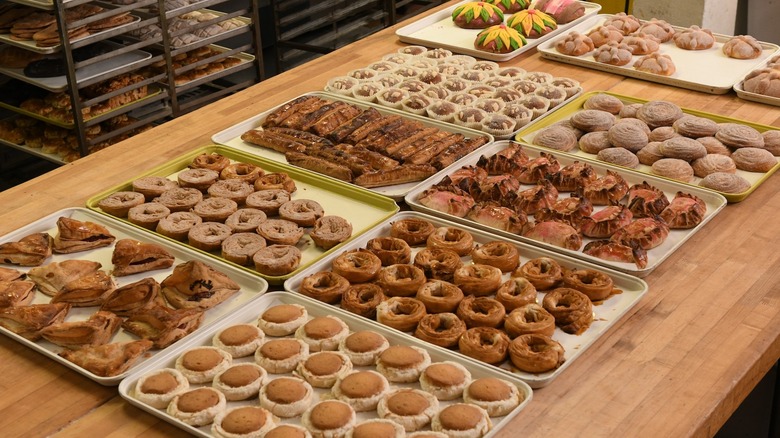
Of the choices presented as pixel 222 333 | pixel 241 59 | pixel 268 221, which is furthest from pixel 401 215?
pixel 241 59

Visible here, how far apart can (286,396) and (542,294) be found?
858mm

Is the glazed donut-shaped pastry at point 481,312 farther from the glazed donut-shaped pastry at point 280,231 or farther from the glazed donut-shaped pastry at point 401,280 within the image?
the glazed donut-shaped pastry at point 280,231

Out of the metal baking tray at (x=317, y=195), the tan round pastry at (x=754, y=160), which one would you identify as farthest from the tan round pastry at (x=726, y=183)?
the metal baking tray at (x=317, y=195)

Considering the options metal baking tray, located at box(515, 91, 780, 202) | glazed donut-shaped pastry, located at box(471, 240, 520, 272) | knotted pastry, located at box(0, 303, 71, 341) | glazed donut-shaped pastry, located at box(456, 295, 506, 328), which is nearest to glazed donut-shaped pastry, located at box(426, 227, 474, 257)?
glazed donut-shaped pastry, located at box(471, 240, 520, 272)

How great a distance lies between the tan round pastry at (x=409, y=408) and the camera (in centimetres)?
207

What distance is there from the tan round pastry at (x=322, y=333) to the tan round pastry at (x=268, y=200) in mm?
708

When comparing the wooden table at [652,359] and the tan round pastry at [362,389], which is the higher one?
the tan round pastry at [362,389]

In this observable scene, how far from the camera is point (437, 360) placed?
2.33 meters

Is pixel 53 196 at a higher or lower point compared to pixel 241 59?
higher

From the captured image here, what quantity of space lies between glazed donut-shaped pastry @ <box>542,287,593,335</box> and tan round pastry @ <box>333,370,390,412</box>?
1.78 feet

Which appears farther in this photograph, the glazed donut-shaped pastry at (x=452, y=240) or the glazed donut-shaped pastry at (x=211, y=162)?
the glazed donut-shaped pastry at (x=211, y=162)

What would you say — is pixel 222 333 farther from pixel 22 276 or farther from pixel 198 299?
pixel 22 276

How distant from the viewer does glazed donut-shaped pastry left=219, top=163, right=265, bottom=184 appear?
10.6 ft

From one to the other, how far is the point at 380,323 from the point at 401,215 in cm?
61
